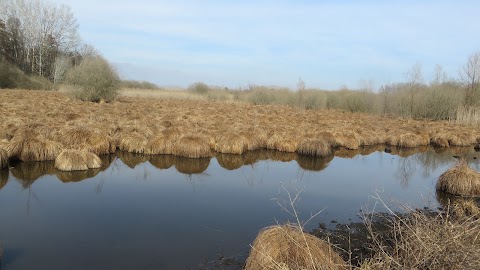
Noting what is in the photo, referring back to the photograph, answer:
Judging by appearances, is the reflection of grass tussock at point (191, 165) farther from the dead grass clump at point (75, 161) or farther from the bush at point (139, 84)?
the bush at point (139, 84)

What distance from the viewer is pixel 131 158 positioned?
44.6ft

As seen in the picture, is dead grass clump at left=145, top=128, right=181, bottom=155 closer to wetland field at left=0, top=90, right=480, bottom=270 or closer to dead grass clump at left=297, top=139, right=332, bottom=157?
wetland field at left=0, top=90, right=480, bottom=270

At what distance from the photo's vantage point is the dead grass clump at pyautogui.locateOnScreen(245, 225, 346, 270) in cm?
495

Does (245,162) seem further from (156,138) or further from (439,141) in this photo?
(439,141)

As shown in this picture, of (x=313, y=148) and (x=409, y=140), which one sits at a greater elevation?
(x=409, y=140)

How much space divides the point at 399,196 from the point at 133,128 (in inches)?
419

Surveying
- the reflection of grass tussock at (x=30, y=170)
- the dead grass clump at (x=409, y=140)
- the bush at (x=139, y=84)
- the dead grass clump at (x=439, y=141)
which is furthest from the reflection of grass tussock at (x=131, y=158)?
the bush at (x=139, y=84)

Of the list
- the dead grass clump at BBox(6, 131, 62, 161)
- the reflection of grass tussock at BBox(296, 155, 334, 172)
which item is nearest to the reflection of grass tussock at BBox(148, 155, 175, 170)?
the dead grass clump at BBox(6, 131, 62, 161)

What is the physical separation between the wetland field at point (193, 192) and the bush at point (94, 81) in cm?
1021

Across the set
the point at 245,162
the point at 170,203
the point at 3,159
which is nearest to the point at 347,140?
the point at 245,162

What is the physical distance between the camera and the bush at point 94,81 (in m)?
29.6

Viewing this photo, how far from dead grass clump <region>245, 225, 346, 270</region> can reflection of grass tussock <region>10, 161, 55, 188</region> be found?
7.23 meters

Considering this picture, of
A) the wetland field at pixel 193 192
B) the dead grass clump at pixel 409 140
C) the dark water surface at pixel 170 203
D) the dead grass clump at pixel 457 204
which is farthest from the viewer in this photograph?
the dead grass clump at pixel 409 140

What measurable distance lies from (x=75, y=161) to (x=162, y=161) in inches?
118
